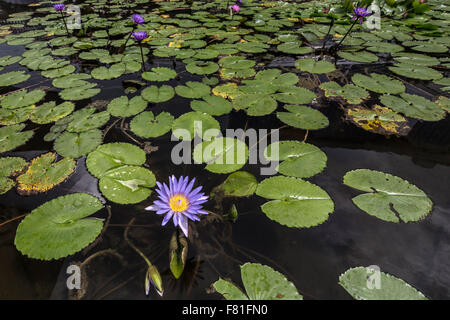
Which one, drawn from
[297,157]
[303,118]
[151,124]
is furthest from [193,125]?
[303,118]

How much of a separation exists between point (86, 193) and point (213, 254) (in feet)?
3.29

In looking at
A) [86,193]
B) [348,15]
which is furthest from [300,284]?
[348,15]

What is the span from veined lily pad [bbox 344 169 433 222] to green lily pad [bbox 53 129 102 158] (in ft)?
7.04

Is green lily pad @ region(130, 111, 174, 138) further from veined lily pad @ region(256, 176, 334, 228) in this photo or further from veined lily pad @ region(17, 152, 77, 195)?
veined lily pad @ region(256, 176, 334, 228)

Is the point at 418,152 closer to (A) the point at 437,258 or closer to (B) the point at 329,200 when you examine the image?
(A) the point at 437,258

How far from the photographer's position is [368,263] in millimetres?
1319

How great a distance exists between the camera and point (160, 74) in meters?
2.98

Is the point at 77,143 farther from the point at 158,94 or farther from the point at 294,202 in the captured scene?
the point at 294,202

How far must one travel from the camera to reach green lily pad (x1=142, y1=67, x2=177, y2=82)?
2.87 m

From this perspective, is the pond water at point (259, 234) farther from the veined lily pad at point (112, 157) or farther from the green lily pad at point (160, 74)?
the green lily pad at point (160, 74)

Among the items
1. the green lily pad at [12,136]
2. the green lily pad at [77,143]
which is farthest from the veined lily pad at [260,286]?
the green lily pad at [12,136]

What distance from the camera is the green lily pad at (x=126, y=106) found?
2312mm

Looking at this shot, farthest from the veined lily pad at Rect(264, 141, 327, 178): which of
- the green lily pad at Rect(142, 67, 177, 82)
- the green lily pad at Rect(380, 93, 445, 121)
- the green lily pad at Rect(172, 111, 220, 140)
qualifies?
the green lily pad at Rect(142, 67, 177, 82)

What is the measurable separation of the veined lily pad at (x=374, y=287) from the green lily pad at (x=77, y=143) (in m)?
2.12
